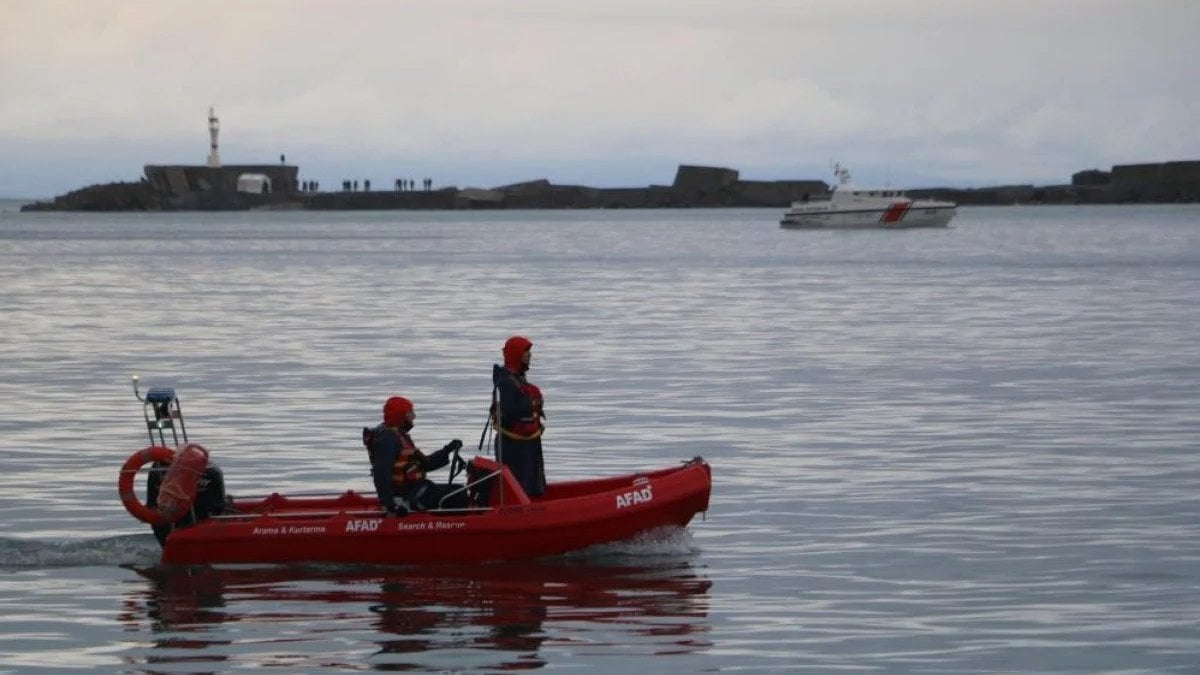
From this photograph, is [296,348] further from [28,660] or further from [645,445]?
[28,660]

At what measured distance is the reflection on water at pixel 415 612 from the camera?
1552 centimetres

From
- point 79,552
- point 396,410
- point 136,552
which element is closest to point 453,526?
point 396,410

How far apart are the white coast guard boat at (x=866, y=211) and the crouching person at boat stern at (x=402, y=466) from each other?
4664 inches

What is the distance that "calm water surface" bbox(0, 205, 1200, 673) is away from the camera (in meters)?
15.8

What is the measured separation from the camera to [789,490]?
22.9 m

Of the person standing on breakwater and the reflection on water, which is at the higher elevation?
the person standing on breakwater

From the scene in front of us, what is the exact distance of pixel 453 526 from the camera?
18.6 m

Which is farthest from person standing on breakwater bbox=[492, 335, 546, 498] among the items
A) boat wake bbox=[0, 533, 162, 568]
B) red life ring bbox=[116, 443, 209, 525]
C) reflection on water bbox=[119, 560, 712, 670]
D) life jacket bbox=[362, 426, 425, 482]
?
boat wake bbox=[0, 533, 162, 568]

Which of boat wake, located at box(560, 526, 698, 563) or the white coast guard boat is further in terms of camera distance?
the white coast guard boat

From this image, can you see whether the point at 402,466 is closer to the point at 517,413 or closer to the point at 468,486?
the point at 468,486

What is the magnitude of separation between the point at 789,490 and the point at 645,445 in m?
4.28

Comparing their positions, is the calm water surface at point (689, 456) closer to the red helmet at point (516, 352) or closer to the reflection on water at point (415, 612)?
the reflection on water at point (415, 612)

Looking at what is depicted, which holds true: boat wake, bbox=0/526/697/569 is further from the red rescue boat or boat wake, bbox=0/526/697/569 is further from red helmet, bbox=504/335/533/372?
red helmet, bbox=504/335/533/372

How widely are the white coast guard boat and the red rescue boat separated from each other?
118 m
